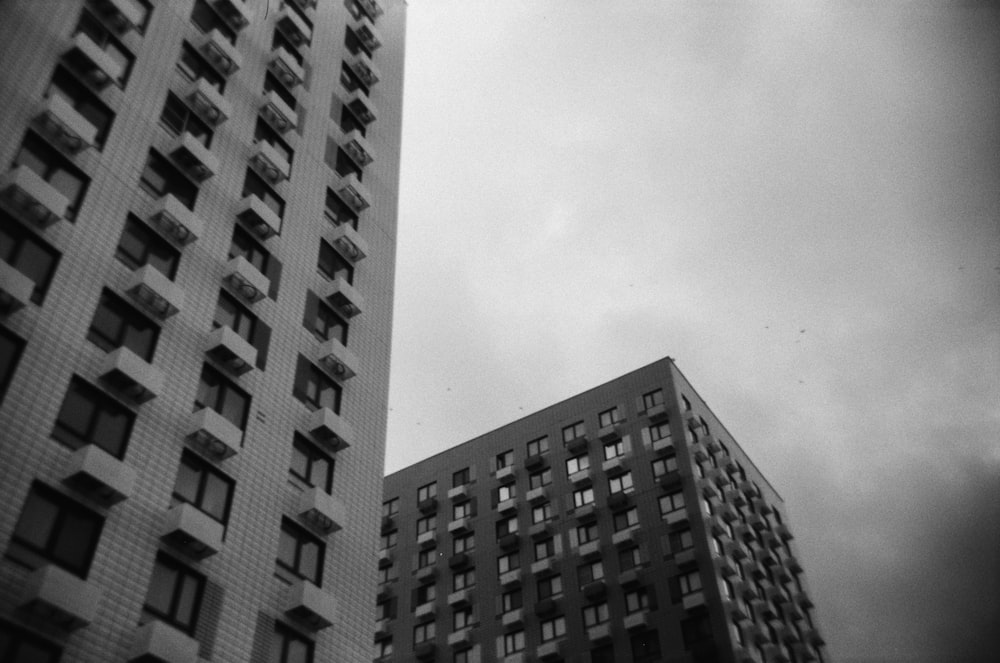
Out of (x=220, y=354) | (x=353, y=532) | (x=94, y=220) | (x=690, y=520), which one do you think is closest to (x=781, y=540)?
(x=690, y=520)

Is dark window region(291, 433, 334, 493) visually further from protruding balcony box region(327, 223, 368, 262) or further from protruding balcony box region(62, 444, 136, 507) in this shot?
protruding balcony box region(327, 223, 368, 262)

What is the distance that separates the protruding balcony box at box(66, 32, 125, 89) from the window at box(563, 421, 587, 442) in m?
41.9

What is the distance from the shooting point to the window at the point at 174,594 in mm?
25094

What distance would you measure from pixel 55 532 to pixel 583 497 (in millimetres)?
43441

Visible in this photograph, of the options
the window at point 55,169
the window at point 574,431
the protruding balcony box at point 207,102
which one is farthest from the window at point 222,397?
the window at point 574,431

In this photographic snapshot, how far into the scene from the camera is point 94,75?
3148cm

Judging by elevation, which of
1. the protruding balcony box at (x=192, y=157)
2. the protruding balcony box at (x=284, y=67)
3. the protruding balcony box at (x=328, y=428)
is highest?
the protruding balcony box at (x=284, y=67)

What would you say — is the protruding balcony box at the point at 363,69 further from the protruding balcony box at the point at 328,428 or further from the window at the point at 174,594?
the window at the point at 174,594

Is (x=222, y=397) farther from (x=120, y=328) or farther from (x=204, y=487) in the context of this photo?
(x=120, y=328)

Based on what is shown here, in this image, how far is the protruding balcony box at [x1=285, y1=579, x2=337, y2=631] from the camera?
2861 cm

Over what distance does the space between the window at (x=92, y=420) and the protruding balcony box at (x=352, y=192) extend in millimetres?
17364

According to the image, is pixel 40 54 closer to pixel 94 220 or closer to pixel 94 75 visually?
pixel 94 75

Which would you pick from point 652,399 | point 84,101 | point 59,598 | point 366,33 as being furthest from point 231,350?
point 652,399

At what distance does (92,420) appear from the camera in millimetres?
25922
